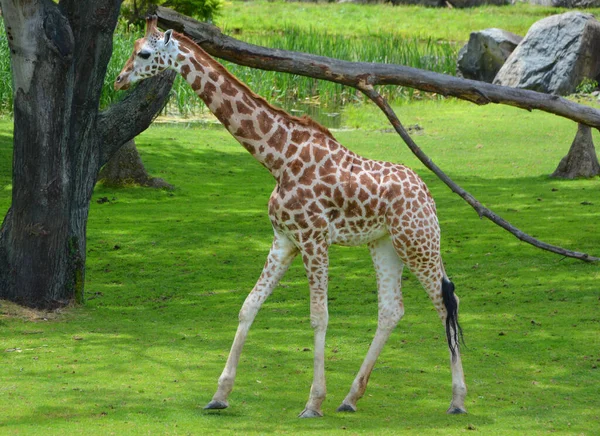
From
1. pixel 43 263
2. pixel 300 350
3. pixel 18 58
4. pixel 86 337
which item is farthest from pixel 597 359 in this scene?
pixel 18 58

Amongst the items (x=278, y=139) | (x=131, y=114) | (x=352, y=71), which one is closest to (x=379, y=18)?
(x=131, y=114)

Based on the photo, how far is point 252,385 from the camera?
22.3 feet

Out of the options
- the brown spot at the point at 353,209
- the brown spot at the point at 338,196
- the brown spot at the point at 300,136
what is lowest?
the brown spot at the point at 353,209

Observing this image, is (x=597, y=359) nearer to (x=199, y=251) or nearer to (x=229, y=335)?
(x=229, y=335)

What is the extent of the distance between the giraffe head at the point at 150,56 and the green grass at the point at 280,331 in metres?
2.07

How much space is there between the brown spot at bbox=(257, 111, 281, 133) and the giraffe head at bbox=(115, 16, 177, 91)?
0.67 m

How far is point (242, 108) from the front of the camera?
6613 mm

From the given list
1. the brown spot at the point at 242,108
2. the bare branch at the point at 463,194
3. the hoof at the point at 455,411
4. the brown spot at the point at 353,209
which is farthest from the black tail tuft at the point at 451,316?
the brown spot at the point at 242,108

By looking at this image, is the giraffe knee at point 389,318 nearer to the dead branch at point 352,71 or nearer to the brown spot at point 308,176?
the brown spot at point 308,176

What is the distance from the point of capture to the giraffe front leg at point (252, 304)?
20.5 ft

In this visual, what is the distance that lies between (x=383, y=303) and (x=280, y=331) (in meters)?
1.85

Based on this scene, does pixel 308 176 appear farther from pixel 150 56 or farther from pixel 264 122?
pixel 150 56

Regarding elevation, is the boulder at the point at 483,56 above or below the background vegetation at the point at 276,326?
above

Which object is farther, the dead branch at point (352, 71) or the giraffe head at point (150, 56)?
the dead branch at point (352, 71)
